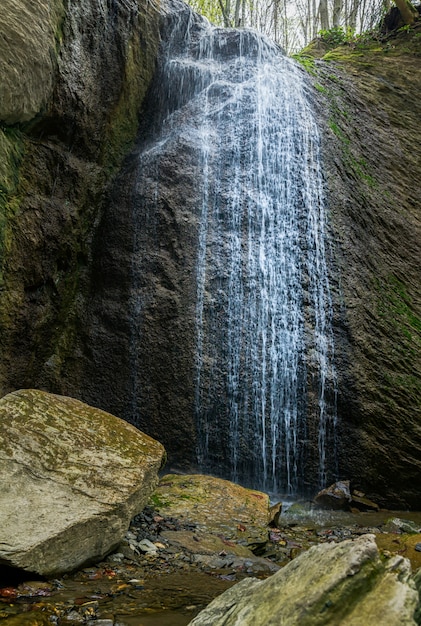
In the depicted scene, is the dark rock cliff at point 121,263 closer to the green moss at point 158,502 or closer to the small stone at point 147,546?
the green moss at point 158,502

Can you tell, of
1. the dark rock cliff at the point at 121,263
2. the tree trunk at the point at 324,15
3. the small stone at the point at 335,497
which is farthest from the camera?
the tree trunk at the point at 324,15

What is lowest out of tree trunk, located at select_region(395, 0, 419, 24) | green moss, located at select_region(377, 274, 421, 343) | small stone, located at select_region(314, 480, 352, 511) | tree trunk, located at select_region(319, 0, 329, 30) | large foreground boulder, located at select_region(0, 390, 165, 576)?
small stone, located at select_region(314, 480, 352, 511)

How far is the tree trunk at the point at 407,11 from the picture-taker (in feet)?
37.0

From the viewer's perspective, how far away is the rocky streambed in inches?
103

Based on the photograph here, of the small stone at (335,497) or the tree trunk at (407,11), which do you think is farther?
the tree trunk at (407,11)

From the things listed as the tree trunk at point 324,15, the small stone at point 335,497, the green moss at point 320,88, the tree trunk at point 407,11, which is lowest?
the small stone at point 335,497

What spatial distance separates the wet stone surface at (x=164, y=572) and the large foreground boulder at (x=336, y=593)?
317 millimetres

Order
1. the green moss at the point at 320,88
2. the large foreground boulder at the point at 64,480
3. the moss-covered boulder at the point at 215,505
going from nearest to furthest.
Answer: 1. the large foreground boulder at the point at 64,480
2. the moss-covered boulder at the point at 215,505
3. the green moss at the point at 320,88

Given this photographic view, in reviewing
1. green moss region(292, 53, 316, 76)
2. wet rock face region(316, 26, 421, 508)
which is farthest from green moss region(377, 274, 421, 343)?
green moss region(292, 53, 316, 76)

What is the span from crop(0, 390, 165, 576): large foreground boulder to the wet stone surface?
166 mm

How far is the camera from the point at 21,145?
6.16m

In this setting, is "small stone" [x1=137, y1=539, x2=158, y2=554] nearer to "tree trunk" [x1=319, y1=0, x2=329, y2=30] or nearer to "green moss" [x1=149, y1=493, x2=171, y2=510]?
"green moss" [x1=149, y1=493, x2=171, y2=510]

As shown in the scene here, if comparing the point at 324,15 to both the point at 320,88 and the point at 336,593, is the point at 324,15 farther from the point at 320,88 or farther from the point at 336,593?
the point at 336,593

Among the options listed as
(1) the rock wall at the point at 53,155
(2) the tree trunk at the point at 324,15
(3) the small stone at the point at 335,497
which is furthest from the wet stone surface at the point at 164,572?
(2) the tree trunk at the point at 324,15
